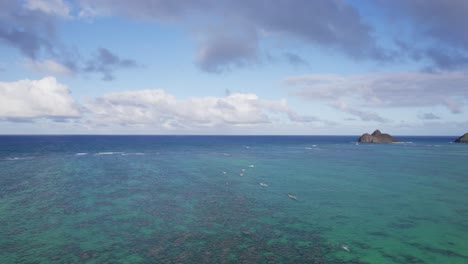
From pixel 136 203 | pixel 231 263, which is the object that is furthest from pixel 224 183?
pixel 231 263

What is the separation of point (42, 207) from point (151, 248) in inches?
1028

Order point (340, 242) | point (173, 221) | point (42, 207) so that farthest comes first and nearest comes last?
1. point (42, 207)
2. point (173, 221)
3. point (340, 242)

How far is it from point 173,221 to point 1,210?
26.8 metres

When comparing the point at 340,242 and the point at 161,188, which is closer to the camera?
the point at 340,242

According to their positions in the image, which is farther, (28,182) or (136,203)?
(28,182)

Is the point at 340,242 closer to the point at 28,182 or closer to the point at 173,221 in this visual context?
the point at 173,221

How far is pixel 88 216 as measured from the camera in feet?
138

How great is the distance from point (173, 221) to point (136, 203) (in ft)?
41.2

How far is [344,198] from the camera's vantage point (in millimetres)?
54406

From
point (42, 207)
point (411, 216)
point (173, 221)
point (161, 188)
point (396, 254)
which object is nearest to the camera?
point (396, 254)

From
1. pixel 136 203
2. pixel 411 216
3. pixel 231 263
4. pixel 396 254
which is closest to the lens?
pixel 231 263

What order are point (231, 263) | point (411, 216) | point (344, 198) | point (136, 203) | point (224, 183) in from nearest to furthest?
point (231, 263) < point (411, 216) < point (136, 203) < point (344, 198) < point (224, 183)

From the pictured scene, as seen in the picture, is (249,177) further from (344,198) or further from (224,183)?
(344,198)

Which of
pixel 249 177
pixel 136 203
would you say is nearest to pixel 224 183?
pixel 249 177
